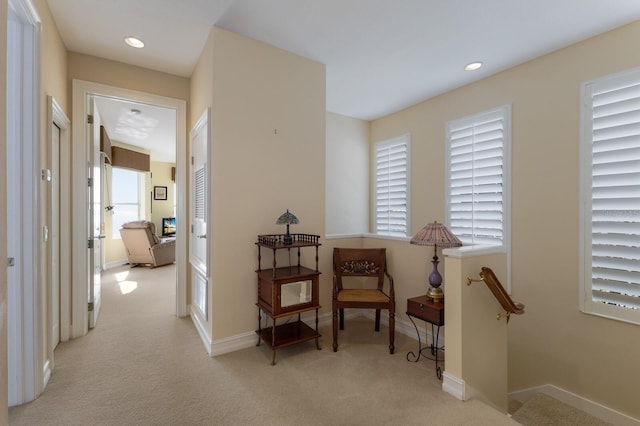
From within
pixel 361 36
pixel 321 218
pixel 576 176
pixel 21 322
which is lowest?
pixel 21 322

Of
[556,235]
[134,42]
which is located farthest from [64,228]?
[556,235]

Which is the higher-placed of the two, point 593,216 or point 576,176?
point 576,176

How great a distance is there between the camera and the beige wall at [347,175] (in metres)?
4.44

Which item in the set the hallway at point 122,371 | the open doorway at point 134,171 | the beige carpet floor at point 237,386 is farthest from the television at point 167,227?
the beige carpet floor at point 237,386

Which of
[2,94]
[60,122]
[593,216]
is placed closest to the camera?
[2,94]

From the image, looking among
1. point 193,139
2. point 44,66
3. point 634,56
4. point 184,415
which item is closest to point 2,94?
point 44,66

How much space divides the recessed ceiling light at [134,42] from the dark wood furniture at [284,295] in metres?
2.10

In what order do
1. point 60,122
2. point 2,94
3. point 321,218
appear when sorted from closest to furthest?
point 2,94 < point 60,122 < point 321,218

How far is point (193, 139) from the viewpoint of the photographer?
3.27 m

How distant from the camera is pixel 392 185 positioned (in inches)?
174

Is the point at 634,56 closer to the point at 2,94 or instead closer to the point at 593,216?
the point at 593,216

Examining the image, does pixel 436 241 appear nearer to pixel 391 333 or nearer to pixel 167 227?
pixel 391 333

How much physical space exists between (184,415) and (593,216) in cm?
343

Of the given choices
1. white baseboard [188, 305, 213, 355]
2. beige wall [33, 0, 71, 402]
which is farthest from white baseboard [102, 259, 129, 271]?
beige wall [33, 0, 71, 402]
